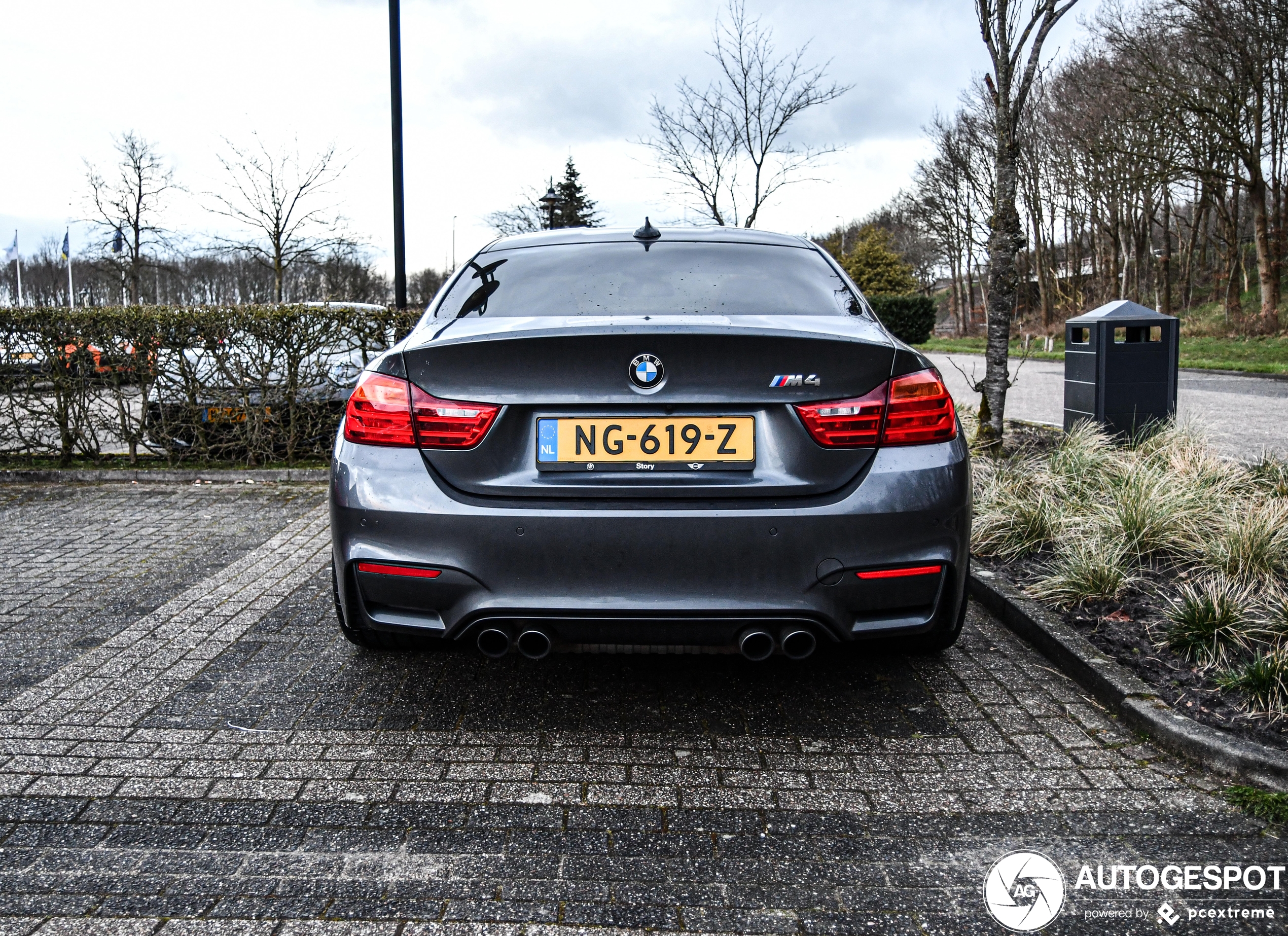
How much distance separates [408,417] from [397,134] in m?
8.90

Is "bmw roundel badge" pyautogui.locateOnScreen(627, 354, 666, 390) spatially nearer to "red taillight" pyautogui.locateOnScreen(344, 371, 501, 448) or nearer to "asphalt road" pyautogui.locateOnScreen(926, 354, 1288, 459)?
"red taillight" pyautogui.locateOnScreen(344, 371, 501, 448)

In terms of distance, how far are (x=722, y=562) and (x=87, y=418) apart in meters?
8.02

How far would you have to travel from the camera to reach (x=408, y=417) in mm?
2752

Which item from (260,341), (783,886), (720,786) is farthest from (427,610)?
(260,341)

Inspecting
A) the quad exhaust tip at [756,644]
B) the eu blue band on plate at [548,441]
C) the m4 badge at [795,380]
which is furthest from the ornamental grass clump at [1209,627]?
the eu blue band on plate at [548,441]

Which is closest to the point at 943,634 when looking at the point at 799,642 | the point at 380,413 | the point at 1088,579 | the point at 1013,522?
the point at 799,642

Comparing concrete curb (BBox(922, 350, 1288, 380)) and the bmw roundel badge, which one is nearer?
the bmw roundel badge

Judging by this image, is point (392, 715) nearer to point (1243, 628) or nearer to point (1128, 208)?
point (1243, 628)

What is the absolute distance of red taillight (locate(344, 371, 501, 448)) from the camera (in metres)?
2.69

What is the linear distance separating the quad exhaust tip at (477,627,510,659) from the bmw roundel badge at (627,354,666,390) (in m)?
0.78

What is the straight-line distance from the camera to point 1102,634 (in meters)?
3.77

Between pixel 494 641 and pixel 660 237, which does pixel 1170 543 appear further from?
pixel 494 641

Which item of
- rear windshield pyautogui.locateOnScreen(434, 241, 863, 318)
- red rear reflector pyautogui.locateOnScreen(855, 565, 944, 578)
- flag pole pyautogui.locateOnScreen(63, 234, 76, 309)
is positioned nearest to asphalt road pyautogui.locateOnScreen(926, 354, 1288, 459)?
rear windshield pyautogui.locateOnScreen(434, 241, 863, 318)

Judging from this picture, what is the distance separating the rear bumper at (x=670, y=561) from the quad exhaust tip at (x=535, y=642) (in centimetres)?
3
